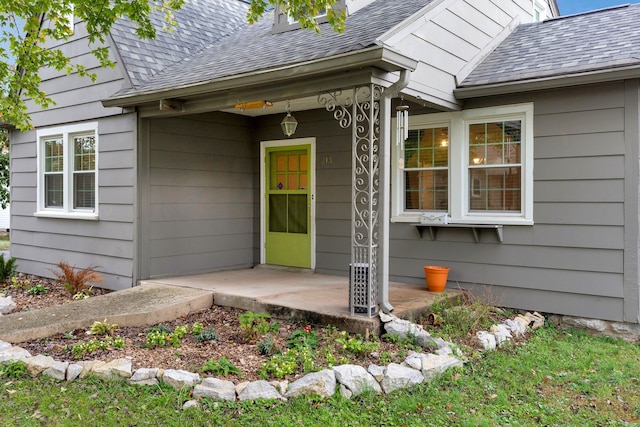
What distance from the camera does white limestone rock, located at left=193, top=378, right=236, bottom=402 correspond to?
3.38 metres

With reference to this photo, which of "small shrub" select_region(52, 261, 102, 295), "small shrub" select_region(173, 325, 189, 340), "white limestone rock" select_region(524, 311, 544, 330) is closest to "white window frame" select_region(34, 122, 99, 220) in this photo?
"small shrub" select_region(52, 261, 102, 295)

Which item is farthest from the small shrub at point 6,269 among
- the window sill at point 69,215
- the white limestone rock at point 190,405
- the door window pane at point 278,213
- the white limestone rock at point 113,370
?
the white limestone rock at point 190,405

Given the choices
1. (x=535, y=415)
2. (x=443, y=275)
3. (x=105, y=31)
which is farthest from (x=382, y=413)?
(x=105, y=31)

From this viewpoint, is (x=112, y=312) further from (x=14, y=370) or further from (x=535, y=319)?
(x=535, y=319)

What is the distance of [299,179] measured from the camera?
24.0ft

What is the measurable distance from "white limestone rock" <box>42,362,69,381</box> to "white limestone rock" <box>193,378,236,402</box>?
1.07 metres

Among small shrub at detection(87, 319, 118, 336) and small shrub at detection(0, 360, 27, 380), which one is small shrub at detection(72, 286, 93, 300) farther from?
small shrub at detection(0, 360, 27, 380)

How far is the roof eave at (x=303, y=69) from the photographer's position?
421 cm

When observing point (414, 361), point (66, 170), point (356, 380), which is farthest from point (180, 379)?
point (66, 170)

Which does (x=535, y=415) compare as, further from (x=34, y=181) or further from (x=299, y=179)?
(x=34, y=181)

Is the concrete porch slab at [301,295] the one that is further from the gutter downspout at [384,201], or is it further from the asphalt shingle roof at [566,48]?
the asphalt shingle roof at [566,48]

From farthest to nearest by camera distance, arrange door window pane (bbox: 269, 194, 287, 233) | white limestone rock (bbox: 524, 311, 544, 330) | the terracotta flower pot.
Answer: door window pane (bbox: 269, 194, 287, 233) < the terracotta flower pot < white limestone rock (bbox: 524, 311, 544, 330)

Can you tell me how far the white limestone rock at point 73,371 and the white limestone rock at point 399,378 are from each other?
7.29 feet

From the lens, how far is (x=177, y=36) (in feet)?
25.3
